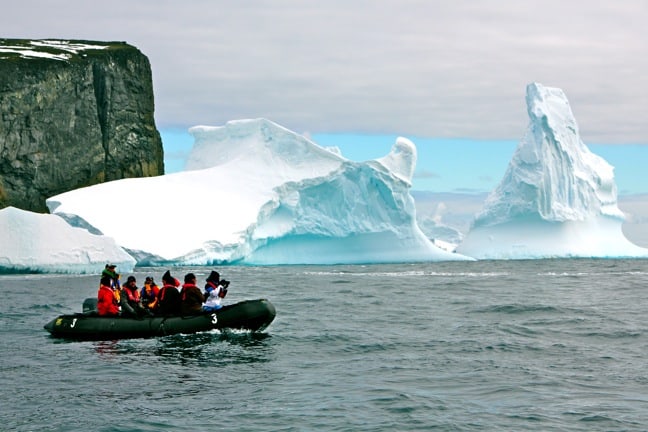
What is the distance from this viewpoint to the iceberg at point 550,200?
2758 inches

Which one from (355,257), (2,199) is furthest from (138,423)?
(2,199)

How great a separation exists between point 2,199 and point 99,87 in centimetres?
1717

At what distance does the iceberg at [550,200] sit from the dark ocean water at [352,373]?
141 feet

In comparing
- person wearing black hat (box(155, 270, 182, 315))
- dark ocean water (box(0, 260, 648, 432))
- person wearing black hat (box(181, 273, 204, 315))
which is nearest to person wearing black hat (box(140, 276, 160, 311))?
person wearing black hat (box(155, 270, 182, 315))

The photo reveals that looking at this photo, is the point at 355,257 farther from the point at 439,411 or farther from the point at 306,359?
the point at 439,411

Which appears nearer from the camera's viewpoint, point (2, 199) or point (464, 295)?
point (464, 295)

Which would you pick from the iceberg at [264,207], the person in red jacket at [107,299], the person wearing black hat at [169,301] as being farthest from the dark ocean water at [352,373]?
the iceberg at [264,207]

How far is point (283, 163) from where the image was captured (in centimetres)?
6456

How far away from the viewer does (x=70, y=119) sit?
260 ft

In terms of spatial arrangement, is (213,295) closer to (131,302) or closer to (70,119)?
(131,302)

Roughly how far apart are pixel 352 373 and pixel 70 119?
223 feet

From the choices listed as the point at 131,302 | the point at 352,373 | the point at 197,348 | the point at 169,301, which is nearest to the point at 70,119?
the point at 131,302

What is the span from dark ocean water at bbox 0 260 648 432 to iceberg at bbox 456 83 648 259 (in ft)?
141

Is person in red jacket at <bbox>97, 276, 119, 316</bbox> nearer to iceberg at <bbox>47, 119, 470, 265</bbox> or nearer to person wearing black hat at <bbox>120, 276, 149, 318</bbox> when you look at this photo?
person wearing black hat at <bbox>120, 276, 149, 318</bbox>
